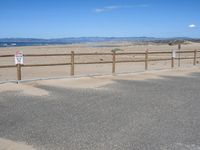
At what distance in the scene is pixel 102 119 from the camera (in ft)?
27.0

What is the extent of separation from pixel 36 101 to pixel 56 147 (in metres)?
4.23

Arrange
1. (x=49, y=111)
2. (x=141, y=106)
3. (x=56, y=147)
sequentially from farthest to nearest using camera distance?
(x=141, y=106)
(x=49, y=111)
(x=56, y=147)

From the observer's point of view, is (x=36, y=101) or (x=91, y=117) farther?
(x=36, y=101)

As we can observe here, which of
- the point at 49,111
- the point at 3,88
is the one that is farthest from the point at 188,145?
the point at 3,88

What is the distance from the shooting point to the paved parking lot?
→ 6527 mm

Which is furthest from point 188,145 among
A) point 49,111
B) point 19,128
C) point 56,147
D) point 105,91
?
point 105,91

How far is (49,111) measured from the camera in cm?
902

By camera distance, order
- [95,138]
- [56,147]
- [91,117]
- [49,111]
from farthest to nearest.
A: [49,111], [91,117], [95,138], [56,147]

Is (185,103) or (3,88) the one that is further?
(3,88)

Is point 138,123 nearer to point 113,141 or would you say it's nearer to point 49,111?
point 113,141

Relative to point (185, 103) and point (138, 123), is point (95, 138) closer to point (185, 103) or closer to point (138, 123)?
point (138, 123)

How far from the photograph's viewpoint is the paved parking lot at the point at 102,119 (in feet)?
21.4

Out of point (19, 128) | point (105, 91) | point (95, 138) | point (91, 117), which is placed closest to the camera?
point (95, 138)

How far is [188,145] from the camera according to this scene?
6379mm
